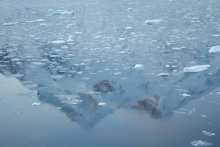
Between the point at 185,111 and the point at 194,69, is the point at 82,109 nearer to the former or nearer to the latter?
the point at 185,111

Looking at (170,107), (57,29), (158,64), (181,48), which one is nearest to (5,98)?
(170,107)

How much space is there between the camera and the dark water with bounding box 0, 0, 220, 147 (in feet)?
9.64

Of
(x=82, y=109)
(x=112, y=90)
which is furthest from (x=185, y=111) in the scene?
(x=82, y=109)

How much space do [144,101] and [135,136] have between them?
87 cm

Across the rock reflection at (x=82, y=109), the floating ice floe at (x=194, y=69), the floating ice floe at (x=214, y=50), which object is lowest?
the floating ice floe at (x=214, y=50)

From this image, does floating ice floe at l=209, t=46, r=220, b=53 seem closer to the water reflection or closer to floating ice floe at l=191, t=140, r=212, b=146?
the water reflection

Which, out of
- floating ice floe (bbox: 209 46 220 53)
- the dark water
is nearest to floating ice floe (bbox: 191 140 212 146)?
the dark water

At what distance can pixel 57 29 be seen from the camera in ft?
29.4

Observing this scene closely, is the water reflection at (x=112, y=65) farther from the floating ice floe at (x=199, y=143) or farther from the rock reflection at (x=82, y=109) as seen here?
the floating ice floe at (x=199, y=143)

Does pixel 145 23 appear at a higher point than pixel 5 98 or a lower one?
lower

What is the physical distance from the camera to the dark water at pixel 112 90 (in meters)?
2.94

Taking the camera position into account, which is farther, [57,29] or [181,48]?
[57,29]

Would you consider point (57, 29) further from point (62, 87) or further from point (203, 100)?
point (203, 100)

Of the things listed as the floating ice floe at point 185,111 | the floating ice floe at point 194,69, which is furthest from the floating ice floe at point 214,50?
the floating ice floe at point 185,111
